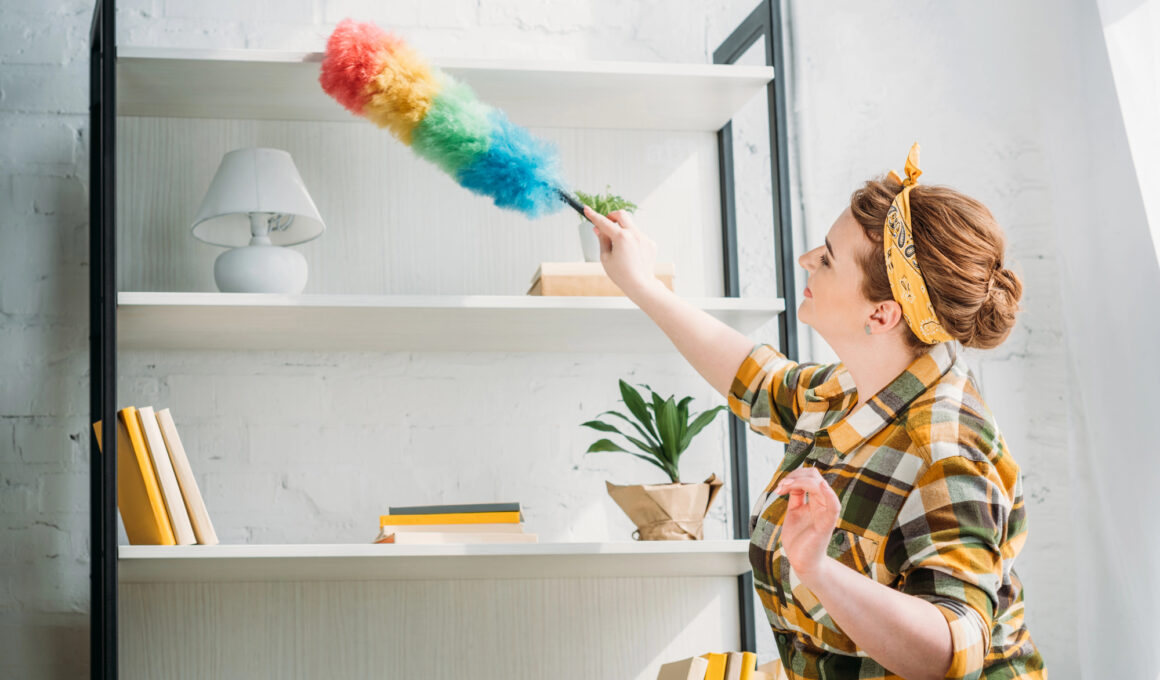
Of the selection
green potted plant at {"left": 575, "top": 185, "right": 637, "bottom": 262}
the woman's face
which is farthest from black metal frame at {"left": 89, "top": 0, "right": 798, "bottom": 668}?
the woman's face

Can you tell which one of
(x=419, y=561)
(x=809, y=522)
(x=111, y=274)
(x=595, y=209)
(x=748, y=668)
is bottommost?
(x=748, y=668)

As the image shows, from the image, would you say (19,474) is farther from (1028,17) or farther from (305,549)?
(1028,17)

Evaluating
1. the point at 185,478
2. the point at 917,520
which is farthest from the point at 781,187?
the point at 185,478

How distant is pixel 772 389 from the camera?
1559 mm

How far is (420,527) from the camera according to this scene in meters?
1.71

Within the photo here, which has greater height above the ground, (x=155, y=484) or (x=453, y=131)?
(x=453, y=131)

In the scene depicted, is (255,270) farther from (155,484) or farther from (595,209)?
(595,209)

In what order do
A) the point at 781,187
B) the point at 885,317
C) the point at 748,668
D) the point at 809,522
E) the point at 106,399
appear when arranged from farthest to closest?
1. the point at 781,187
2. the point at 748,668
3. the point at 106,399
4. the point at 885,317
5. the point at 809,522

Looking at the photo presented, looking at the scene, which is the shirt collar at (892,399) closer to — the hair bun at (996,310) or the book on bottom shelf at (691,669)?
the hair bun at (996,310)

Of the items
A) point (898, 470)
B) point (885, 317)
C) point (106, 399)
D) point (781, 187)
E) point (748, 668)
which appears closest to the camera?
point (898, 470)

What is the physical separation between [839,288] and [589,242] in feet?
1.93

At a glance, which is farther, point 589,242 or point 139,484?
point 589,242

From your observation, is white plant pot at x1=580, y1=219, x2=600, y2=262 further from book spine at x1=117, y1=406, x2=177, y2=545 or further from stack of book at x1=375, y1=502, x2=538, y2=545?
book spine at x1=117, y1=406, x2=177, y2=545

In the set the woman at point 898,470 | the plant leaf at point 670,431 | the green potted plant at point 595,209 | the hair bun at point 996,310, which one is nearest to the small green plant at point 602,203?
the green potted plant at point 595,209
